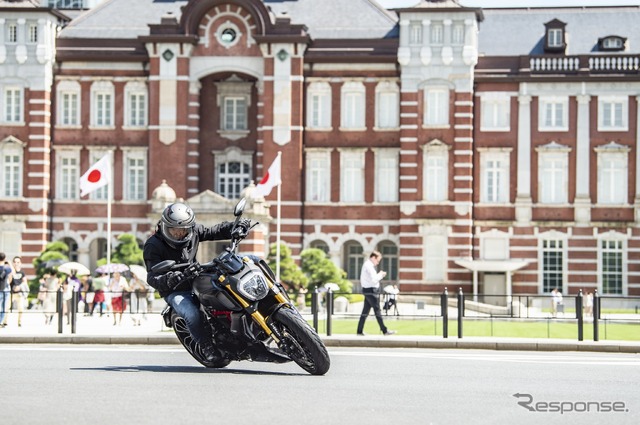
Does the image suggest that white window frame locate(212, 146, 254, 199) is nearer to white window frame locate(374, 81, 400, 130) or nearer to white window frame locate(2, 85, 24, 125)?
white window frame locate(374, 81, 400, 130)

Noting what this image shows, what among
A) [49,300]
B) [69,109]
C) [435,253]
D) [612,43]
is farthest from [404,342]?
[612,43]

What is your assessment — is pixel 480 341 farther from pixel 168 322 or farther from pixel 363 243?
pixel 363 243

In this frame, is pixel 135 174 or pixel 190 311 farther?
pixel 135 174

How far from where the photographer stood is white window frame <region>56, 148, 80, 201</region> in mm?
55031

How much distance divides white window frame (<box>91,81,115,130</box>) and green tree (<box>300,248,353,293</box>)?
11.2m

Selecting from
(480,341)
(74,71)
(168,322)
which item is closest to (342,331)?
(480,341)

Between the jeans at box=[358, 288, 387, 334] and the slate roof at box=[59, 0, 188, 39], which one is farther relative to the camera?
the slate roof at box=[59, 0, 188, 39]

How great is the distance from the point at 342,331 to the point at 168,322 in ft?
40.3

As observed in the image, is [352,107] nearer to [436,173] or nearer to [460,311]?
[436,173]

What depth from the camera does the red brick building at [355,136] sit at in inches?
2098

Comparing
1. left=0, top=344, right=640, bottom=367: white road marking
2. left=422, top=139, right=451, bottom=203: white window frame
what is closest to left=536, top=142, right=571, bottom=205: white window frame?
left=422, top=139, right=451, bottom=203: white window frame

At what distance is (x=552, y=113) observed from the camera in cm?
5391

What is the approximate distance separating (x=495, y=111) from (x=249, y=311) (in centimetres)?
4009

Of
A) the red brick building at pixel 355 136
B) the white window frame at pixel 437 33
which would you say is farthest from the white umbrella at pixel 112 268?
the white window frame at pixel 437 33
